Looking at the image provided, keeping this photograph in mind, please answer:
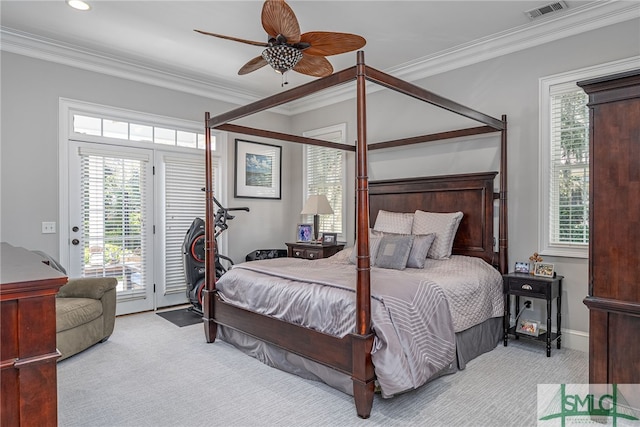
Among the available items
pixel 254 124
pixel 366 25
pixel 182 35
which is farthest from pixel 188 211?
pixel 366 25

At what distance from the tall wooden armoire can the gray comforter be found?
2.94ft

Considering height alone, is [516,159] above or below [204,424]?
above

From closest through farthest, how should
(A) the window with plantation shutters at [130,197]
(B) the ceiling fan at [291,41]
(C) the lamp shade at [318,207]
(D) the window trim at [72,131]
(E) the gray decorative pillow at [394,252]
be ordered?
(B) the ceiling fan at [291,41] < (E) the gray decorative pillow at [394,252] < (D) the window trim at [72,131] < (A) the window with plantation shutters at [130,197] < (C) the lamp shade at [318,207]

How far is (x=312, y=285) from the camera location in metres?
2.90

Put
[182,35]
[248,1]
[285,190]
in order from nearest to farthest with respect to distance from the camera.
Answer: [248,1]
[182,35]
[285,190]

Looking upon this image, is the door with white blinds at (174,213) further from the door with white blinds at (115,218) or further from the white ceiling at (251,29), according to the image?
the white ceiling at (251,29)

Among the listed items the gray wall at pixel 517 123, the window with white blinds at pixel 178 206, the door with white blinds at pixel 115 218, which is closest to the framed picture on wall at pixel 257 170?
the window with white blinds at pixel 178 206

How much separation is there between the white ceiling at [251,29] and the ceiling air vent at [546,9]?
2.1 inches

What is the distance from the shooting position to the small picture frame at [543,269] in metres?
3.50

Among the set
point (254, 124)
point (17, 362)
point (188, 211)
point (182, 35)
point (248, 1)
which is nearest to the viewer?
point (17, 362)

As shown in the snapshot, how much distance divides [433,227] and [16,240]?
4160 millimetres

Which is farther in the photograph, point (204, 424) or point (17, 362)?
point (204, 424)

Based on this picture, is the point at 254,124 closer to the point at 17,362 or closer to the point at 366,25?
the point at 366,25

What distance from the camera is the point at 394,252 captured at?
3.65m
